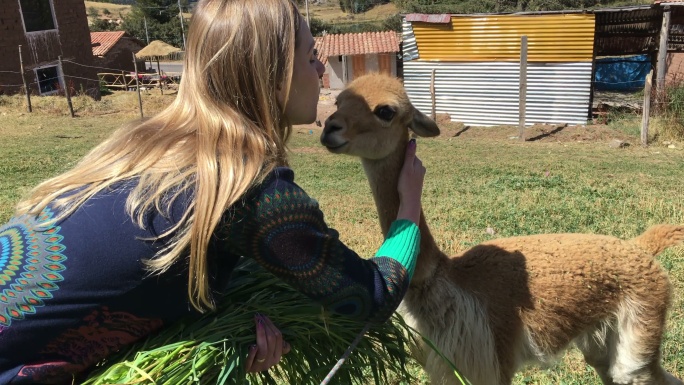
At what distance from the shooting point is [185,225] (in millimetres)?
1570

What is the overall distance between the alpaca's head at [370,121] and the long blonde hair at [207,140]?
45.1 inches

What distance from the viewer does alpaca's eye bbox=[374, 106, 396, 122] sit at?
304 cm

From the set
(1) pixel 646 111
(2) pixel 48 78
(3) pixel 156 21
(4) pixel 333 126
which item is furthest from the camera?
(3) pixel 156 21

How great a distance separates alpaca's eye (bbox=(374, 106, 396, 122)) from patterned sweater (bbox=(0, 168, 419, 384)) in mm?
1422

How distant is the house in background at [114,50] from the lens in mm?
35312

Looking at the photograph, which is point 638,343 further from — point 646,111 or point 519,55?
point 519,55

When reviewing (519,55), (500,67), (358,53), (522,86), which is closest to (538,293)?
(522,86)

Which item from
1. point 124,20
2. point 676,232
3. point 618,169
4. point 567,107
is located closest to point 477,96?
point 567,107

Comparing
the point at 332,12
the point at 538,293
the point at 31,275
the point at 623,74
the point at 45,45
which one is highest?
the point at 31,275

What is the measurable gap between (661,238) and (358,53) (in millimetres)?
28905

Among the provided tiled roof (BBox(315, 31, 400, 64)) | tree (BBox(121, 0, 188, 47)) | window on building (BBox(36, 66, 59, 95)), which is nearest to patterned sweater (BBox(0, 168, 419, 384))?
window on building (BBox(36, 66, 59, 95))

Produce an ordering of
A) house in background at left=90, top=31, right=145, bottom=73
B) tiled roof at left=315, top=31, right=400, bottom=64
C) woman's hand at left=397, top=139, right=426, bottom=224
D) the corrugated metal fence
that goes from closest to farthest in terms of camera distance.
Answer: woman's hand at left=397, top=139, right=426, bottom=224
the corrugated metal fence
tiled roof at left=315, top=31, right=400, bottom=64
house in background at left=90, top=31, right=145, bottom=73

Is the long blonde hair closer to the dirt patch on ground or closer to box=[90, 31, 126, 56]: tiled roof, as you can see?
the dirt patch on ground

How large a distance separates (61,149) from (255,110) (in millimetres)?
12592
